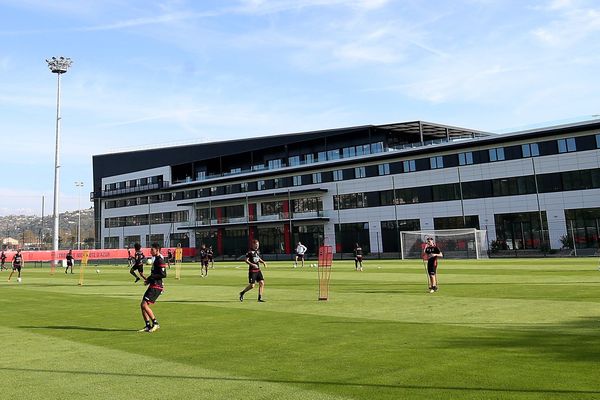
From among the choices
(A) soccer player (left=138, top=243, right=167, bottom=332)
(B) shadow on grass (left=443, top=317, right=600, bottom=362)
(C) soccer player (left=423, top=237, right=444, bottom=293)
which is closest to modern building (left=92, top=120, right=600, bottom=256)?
(C) soccer player (left=423, top=237, right=444, bottom=293)

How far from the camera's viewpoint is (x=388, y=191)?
6475 centimetres

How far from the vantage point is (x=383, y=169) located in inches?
2574

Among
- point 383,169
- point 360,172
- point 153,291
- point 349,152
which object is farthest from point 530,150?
point 153,291

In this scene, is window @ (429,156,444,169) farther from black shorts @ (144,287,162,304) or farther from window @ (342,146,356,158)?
black shorts @ (144,287,162,304)

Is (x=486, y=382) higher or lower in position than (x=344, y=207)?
lower

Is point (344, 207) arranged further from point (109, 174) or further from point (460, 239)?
point (109, 174)

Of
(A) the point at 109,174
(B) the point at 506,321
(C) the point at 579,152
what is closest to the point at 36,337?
(B) the point at 506,321

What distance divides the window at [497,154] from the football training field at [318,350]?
42797mm

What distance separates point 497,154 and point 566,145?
285 inches

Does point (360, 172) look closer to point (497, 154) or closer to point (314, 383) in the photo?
point (497, 154)

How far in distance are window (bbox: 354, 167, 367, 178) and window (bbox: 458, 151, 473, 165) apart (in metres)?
13.6

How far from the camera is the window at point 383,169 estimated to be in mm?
64875

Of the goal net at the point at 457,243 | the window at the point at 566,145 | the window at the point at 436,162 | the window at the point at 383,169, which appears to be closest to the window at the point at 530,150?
the window at the point at 566,145

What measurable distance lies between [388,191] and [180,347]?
57495mm
